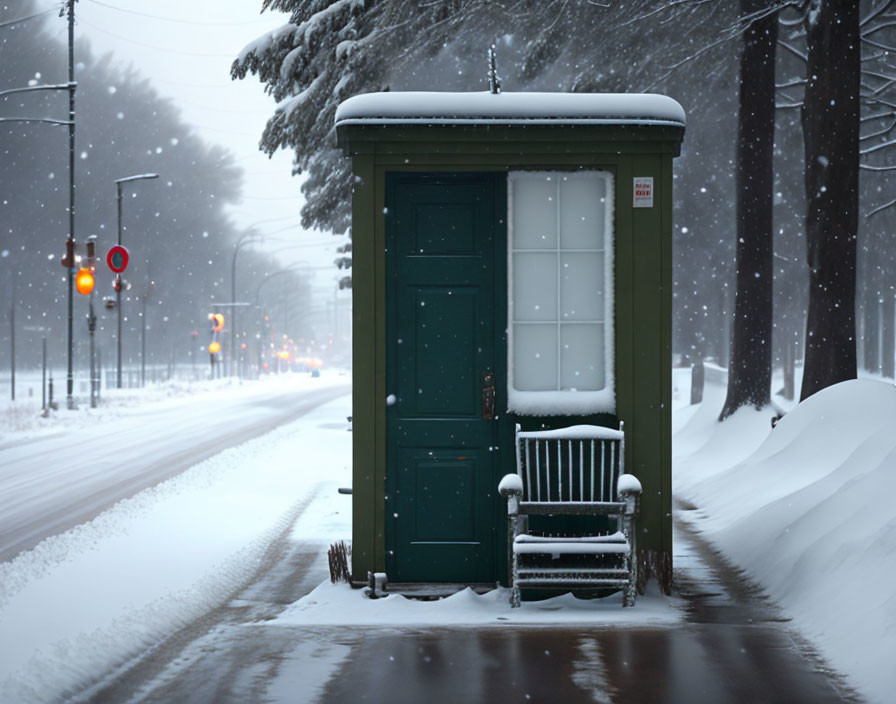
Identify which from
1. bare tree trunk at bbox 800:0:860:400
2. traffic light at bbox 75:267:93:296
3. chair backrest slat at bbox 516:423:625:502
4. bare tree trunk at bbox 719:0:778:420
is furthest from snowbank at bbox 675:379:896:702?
traffic light at bbox 75:267:93:296

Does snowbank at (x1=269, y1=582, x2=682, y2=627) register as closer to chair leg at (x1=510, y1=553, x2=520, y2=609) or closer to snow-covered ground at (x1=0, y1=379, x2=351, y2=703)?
chair leg at (x1=510, y1=553, x2=520, y2=609)

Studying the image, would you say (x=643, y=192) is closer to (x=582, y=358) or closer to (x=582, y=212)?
(x=582, y=212)

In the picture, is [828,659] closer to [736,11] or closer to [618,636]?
[618,636]

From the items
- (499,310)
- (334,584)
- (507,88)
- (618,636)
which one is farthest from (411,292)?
(507,88)

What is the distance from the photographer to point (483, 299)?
777 cm

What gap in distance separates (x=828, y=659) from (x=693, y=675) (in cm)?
86

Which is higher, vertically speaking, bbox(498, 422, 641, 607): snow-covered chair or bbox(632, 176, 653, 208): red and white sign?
bbox(632, 176, 653, 208): red and white sign

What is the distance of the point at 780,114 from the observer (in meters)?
27.7

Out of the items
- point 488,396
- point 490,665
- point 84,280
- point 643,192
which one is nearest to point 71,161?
point 84,280

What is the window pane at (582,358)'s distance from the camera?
7.82 m

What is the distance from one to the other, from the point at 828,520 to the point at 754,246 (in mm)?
11028

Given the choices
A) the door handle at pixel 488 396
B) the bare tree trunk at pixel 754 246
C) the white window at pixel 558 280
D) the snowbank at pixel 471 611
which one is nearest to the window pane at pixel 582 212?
the white window at pixel 558 280

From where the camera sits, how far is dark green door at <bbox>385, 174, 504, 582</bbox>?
773 centimetres

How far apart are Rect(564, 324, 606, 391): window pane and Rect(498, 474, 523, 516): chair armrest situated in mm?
1017
